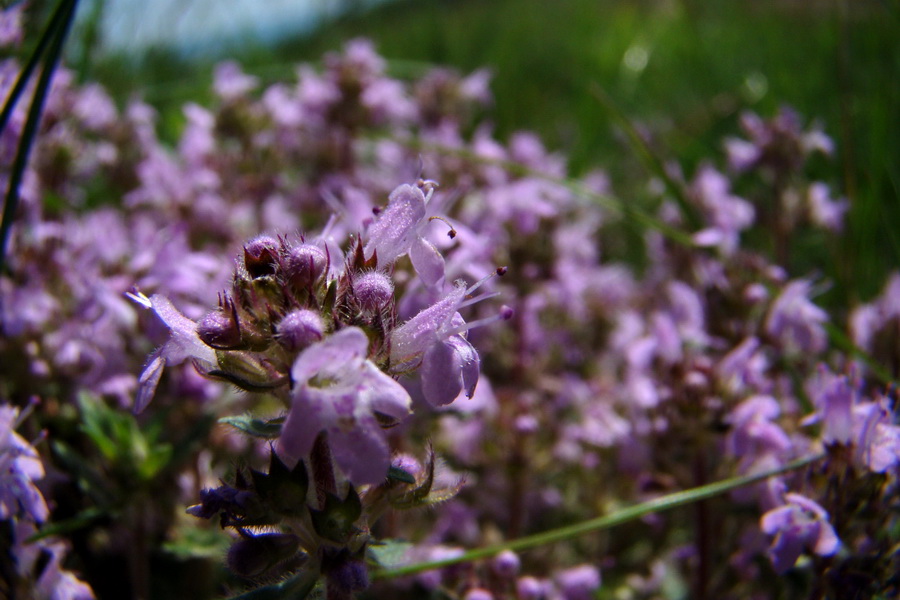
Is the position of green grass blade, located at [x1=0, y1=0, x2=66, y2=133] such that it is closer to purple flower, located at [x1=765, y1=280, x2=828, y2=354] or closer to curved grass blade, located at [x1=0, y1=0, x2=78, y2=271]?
curved grass blade, located at [x1=0, y1=0, x2=78, y2=271]

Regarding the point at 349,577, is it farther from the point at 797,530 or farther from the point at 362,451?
the point at 797,530

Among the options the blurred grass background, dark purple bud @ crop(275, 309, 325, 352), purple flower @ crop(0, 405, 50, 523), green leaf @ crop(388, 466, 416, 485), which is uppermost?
dark purple bud @ crop(275, 309, 325, 352)

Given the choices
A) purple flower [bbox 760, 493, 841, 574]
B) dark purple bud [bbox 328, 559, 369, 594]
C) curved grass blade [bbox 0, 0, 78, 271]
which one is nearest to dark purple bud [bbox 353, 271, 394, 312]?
dark purple bud [bbox 328, 559, 369, 594]

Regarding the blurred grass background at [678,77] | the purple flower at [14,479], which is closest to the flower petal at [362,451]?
the purple flower at [14,479]

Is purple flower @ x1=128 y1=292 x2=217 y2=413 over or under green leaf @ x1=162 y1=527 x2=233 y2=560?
over

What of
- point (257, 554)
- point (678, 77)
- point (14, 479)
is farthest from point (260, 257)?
point (678, 77)

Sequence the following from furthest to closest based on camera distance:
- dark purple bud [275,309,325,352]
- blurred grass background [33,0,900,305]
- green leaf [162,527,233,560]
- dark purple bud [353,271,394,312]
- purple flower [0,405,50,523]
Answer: blurred grass background [33,0,900,305] < green leaf [162,527,233,560] < purple flower [0,405,50,523] < dark purple bud [353,271,394,312] < dark purple bud [275,309,325,352]
